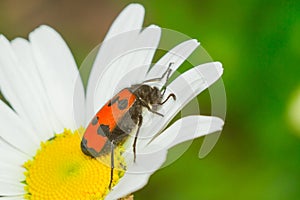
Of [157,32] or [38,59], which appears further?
[38,59]

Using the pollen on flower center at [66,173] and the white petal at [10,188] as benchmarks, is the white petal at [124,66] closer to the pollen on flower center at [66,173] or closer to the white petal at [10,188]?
the pollen on flower center at [66,173]

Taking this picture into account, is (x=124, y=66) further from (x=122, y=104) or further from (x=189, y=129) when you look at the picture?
(x=189, y=129)

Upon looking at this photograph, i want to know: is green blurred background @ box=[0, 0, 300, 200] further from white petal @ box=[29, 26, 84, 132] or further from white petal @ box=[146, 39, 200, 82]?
white petal @ box=[146, 39, 200, 82]

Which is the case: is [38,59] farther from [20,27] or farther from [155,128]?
[20,27]

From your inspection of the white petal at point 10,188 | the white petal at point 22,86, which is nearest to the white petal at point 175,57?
the white petal at point 22,86

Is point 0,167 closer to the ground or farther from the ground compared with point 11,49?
closer to the ground

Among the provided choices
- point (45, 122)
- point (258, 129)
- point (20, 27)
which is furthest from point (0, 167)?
point (20, 27)
